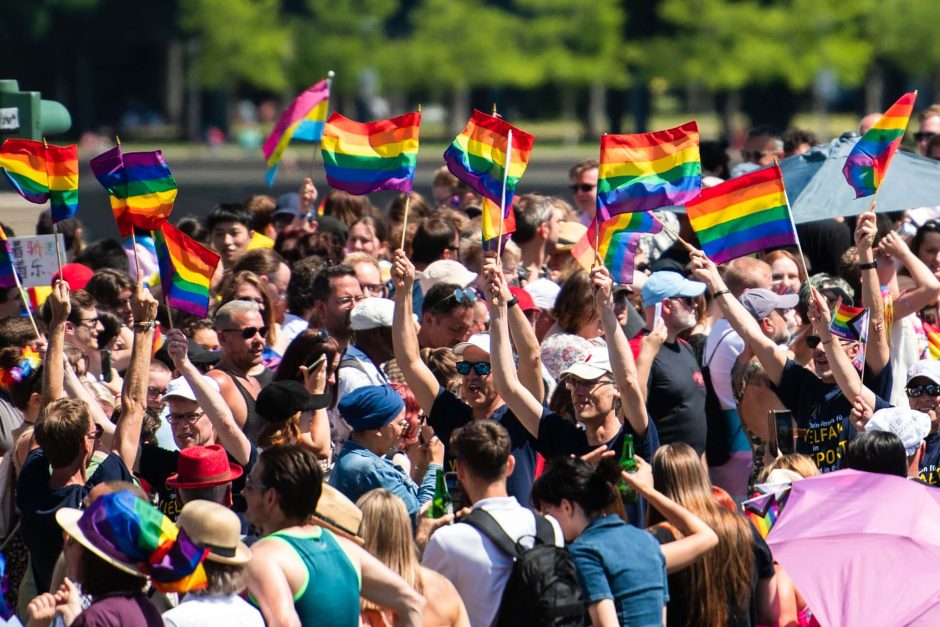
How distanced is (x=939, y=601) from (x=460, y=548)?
171 centimetres

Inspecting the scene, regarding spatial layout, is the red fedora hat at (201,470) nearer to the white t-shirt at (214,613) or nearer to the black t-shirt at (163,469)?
the black t-shirt at (163,469)

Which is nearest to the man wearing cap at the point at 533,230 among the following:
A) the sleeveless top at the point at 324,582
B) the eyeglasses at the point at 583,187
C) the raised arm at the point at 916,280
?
the eyeglasses at the point at 583,187

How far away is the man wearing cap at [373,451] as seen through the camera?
6.84 metres

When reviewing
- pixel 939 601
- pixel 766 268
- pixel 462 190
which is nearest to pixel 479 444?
pixel 939 601

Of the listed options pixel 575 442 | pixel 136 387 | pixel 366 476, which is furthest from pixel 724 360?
pixel 136 387

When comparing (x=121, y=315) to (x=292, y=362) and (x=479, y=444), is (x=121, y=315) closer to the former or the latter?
(x=292, y=362)

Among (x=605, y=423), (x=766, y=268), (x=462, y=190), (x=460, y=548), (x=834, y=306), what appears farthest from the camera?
(x=462, y=190)

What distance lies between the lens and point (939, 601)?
5.78 metres

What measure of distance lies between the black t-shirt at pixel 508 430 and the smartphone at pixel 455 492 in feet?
0.40

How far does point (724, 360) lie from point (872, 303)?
1.14 meters

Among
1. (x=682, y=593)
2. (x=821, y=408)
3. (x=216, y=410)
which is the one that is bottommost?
(x=682, y=593)

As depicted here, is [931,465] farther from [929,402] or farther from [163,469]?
[163,469]

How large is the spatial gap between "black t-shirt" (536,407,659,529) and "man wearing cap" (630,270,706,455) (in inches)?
35.1

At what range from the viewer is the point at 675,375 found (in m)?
7.96
